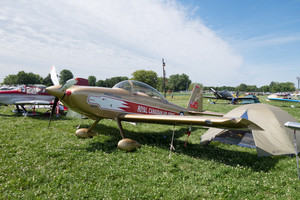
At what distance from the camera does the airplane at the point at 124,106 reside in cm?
426

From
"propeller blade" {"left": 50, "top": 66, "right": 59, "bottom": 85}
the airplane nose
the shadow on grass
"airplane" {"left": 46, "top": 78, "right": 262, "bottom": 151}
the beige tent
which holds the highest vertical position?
"propeller blade" {"left": 50, "top": 66, "right": 59, "bottom": 85}

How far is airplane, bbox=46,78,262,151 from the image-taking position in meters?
4.26

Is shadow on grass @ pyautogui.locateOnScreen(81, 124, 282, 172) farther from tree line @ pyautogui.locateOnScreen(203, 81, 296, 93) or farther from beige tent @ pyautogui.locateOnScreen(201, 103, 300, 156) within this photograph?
tree line @ pyautogui.locateOnScreen(203, 81, 296, 93)

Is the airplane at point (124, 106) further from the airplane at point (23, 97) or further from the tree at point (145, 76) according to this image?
the tree at point (145, 76)

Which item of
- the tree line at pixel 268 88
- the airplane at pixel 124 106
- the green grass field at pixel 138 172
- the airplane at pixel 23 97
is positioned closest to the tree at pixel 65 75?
the airplane at pixel 23 97

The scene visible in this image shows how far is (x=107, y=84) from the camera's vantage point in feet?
368

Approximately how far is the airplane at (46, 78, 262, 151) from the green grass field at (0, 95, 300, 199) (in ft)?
3.14

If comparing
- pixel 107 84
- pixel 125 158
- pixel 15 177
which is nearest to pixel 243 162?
pixel 125 158

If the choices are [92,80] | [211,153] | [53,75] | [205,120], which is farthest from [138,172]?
[92,80]

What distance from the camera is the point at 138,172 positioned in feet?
11.6

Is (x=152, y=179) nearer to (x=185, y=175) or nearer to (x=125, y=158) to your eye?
(x=185, y=175)

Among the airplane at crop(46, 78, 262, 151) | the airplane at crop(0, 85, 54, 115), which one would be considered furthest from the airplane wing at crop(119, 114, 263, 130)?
the airplane at crop(0, 85, 54, 115)

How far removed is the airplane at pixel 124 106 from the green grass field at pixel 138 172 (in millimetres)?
956

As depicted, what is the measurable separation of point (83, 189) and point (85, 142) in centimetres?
266
